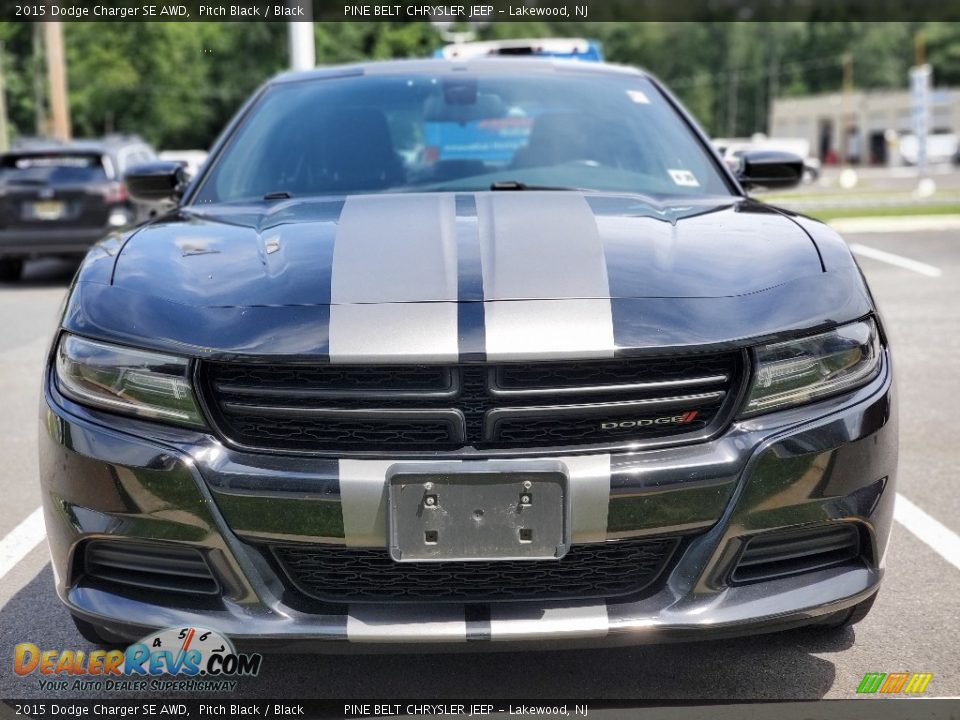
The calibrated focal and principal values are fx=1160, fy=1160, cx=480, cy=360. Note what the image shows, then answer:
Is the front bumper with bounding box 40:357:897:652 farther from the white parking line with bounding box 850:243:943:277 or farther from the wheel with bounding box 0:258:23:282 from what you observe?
the wheel with bounding box 0:258:23:282

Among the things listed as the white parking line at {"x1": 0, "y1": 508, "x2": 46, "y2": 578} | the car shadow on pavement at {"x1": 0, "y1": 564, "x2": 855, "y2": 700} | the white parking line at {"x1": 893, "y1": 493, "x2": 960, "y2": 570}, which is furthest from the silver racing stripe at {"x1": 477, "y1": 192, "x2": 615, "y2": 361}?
the white parking line at {"x1": 0, "y1": 508, "x2": 46, "y2": 578}

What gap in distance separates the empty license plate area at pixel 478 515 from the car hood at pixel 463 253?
365mm

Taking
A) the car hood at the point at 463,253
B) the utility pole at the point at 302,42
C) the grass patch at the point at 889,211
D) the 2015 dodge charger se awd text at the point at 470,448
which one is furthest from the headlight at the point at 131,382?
the grass patch at the point at 889,211

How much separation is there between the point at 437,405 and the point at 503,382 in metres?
0.13

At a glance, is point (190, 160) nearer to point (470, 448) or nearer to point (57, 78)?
point (57, 78)

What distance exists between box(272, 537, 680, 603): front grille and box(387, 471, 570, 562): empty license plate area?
50 millimetres

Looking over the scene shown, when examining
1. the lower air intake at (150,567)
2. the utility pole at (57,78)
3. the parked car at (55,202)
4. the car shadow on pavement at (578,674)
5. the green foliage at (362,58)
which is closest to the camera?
the lower air intake at (150,567)

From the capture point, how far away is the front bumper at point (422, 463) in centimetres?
211

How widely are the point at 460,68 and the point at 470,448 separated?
2224 mm

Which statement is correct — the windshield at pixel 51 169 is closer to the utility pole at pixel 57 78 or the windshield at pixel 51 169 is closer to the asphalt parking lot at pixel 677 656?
the asphalt parking lot at pixel 677 656

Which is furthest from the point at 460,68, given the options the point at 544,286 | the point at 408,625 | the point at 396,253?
the point at 408,625

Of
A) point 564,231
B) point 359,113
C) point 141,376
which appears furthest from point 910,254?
point 141,376

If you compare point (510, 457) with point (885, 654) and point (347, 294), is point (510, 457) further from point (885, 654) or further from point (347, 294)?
point (885, 654)

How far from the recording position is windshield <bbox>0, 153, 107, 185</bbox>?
1180 cm
